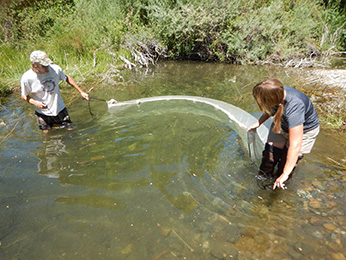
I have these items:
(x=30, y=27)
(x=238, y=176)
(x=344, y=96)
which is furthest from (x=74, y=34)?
(x=344, y=96)

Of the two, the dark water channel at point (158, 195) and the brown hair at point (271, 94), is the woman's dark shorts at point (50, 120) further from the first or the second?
the brown hair at point (271, 94)

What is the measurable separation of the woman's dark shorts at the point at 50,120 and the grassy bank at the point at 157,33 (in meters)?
3.72

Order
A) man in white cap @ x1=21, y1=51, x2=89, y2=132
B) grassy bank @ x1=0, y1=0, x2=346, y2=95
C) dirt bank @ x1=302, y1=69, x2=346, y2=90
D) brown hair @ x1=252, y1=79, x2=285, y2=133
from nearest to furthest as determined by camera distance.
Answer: brown hair @ x1=252, y1=79, x2=285, y2=133, man in white cap @ x1=21, y1=51, x2=89, y2=132, dirt bank @ x1=302, y1=69, x2=346, y2=90, grassy bank @ x1=0, y1=0, x2=346, y2=95

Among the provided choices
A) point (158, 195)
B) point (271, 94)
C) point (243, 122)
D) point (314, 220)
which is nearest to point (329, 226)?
point (314, 220)

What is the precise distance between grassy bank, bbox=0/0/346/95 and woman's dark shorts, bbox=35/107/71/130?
3720 mm

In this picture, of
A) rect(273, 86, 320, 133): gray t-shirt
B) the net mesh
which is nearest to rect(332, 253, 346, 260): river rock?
rect(273, 86, 320, 133): gray t-shirt

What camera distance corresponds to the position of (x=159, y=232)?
2.28m

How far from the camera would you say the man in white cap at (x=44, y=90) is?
354 cm

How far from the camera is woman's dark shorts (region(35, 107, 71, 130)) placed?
408 centimetres

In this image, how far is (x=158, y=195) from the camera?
9.03 ft

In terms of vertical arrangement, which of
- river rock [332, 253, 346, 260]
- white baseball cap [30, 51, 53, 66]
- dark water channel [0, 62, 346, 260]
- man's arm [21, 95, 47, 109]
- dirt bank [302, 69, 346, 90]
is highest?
white baseball cap [30, 51, 53, 66]

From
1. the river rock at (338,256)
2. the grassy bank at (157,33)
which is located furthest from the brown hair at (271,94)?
the grassy bank at (157,33)

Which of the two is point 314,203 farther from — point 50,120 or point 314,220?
point 50,120

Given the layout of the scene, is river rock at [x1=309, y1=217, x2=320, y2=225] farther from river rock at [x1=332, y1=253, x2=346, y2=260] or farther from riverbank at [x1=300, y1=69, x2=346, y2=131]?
riverbank at [x1=300, y1=69, x2=346, y2=131]
